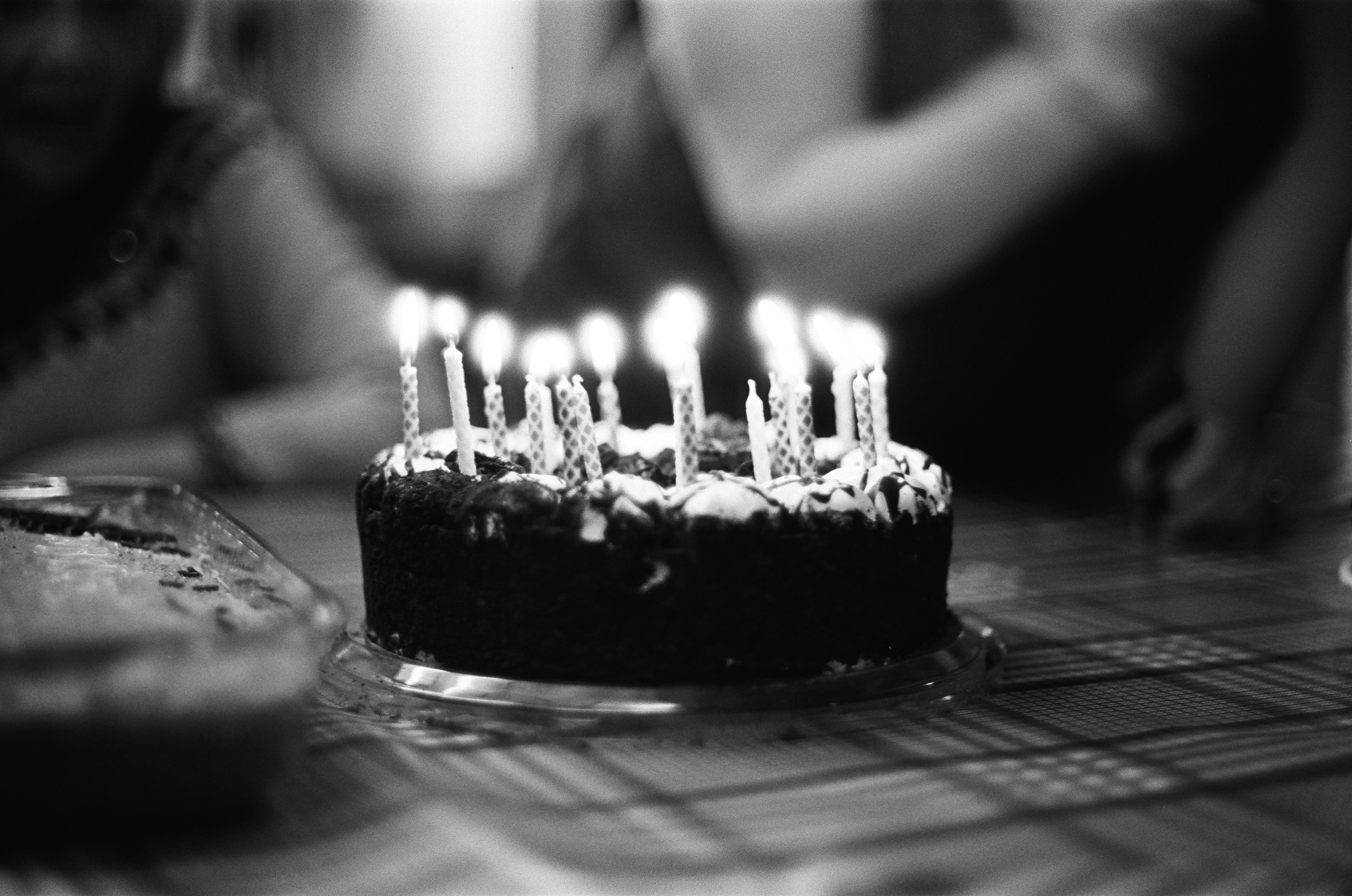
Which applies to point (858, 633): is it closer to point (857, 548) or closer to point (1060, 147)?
point (857, 548)

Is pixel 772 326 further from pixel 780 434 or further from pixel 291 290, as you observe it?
pixel 291 290

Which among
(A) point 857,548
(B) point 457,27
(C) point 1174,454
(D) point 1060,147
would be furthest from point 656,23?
(B) point 457,27

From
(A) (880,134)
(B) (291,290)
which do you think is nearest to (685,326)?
(A) (880,134)

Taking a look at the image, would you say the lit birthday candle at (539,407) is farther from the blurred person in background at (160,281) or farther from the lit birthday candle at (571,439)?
the blurred person in background at (160,281)

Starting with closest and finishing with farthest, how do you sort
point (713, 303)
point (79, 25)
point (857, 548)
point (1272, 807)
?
point (1272, 807), point (857, 548), point (79, 25), point (713, 303)

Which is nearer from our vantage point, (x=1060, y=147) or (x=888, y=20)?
(x=1060, y=147)

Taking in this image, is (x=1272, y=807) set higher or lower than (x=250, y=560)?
lower
